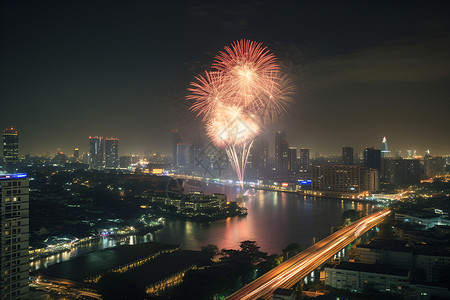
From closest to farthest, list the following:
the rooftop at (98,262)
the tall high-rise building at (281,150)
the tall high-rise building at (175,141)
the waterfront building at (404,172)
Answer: the rooftop at (98,262)
the waterfront building at (404,172)
the tall high-rise building at (281,150)
the tall high-rise building at (175,141)

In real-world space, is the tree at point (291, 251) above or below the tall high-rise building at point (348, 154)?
below

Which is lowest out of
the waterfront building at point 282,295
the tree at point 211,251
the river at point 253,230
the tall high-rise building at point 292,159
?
the river at point 253,230

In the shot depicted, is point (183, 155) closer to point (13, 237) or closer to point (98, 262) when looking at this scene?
point (98, 262)

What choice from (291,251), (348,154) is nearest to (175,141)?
(348,154)

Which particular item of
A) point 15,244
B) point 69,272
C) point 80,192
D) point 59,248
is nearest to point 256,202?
point 80,192

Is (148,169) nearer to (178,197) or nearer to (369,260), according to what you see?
(178,197)

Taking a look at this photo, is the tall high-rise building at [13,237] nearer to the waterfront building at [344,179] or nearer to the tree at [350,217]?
the tree at [350,217]

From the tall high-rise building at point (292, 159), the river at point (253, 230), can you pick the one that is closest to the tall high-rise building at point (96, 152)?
the tall high-rise building at point (292, 159)
